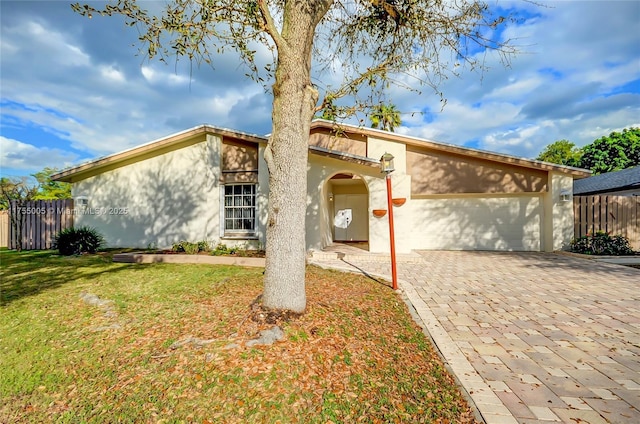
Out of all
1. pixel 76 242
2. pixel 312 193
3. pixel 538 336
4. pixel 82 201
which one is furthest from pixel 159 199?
pixel 538 336

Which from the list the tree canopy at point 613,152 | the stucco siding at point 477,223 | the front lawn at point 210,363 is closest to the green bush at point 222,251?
the front lawn at point 210,363

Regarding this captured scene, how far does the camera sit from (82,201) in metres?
11.6

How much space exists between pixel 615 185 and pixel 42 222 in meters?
28.8

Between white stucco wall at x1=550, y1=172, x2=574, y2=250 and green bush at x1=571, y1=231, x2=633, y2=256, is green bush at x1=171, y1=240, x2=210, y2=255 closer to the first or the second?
white stucco wall at x1=550, y1=172, x2=574, y2=250

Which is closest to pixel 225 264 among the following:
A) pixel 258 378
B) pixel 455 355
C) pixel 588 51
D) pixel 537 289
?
pixel 258 378

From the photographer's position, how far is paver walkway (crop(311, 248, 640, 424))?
2393 millimetres

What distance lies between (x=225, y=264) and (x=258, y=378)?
625cm

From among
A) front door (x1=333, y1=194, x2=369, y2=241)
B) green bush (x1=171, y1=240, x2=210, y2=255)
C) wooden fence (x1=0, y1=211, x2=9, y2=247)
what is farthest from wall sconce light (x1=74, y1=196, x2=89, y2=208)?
front door (x1=333, y1=194, x2=369, y2=241)

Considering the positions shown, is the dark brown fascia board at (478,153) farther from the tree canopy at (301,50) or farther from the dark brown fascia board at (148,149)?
the tree canopy at (301,50)

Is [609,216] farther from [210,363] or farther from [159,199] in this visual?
[159,199]

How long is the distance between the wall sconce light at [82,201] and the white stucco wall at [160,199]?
0.46 feet

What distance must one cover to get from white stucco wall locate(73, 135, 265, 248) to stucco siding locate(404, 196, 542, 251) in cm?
764

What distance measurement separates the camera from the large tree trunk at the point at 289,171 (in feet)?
11.8

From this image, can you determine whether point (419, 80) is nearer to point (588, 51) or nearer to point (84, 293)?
point (84, 293)
